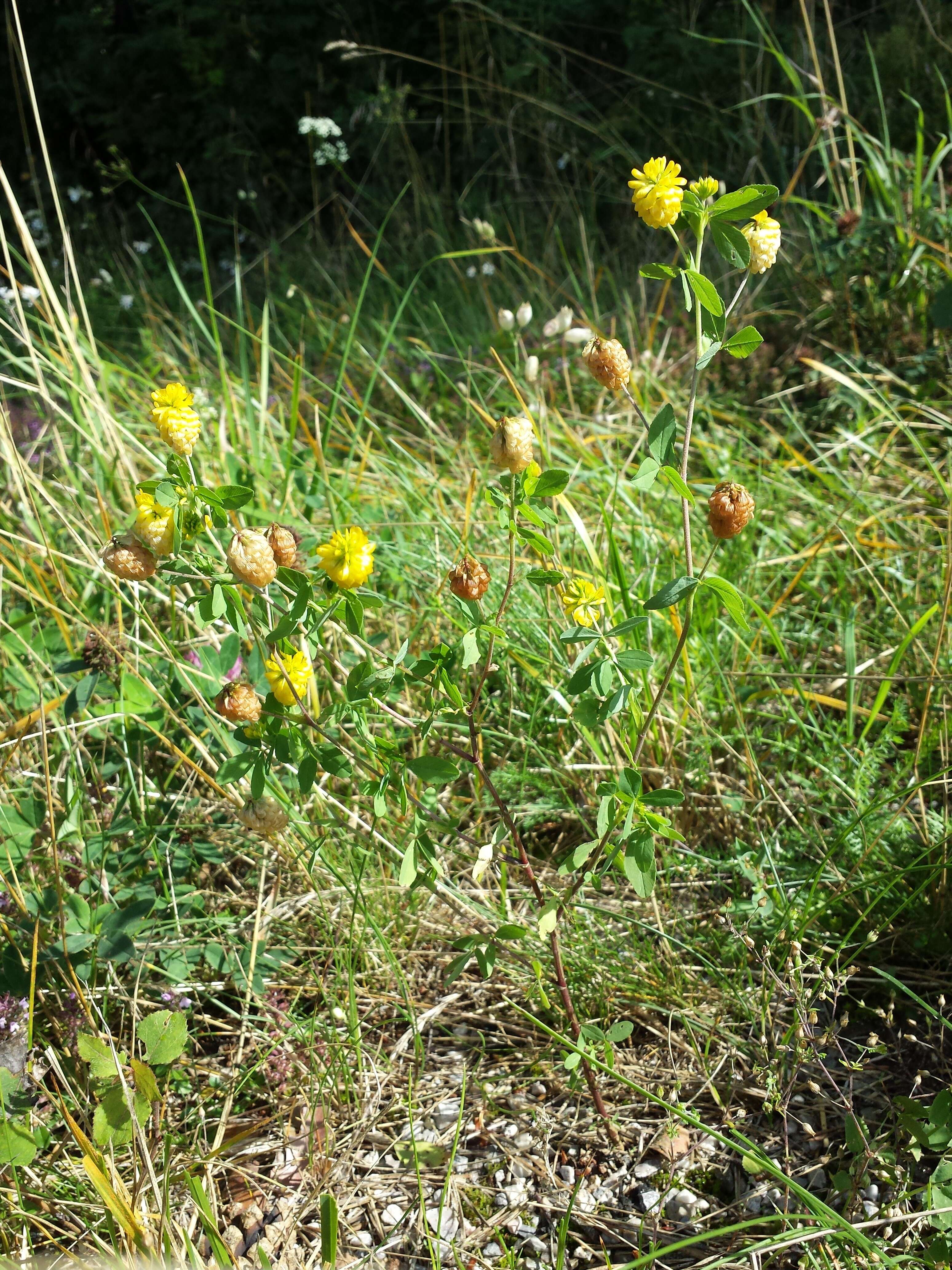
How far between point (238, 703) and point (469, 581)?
25 centimetres

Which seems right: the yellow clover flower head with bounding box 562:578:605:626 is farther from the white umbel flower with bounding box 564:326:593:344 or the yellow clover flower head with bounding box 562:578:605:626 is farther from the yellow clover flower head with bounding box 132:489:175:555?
the white umbel flower with bounding box 564:326:593:344

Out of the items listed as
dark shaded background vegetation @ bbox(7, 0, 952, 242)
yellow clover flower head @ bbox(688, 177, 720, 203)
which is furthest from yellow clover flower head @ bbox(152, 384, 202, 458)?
dark shaded background vegetation @ bbox(7, 0, 952, 242)

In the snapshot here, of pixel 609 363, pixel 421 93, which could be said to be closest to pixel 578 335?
pixel 609 363

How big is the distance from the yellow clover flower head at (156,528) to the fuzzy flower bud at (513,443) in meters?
0.30

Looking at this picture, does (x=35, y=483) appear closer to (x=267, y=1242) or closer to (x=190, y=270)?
(x=267, y=1242)

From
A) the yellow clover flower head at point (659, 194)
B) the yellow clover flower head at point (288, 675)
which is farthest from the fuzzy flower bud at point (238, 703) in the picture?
the yellow clover flower head at point (659, 194)

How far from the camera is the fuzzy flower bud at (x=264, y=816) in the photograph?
994mm

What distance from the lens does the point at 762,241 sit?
0.84m

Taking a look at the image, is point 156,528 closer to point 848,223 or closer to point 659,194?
point 659,194

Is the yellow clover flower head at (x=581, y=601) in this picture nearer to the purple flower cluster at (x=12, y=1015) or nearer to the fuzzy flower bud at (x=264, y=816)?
the fuzzy flower bud at (x=264, y=816)

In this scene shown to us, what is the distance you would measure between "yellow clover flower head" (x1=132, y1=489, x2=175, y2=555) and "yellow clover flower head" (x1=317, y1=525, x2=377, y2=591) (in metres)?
0.16

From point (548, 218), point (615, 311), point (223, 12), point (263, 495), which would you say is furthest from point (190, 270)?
point (263, 495)

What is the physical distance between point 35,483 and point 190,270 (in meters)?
4.27

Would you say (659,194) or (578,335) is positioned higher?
(659,194)
